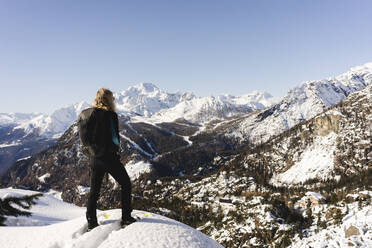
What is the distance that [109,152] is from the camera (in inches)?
254

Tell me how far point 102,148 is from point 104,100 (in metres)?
1.40

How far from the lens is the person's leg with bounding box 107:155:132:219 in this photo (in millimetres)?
6564

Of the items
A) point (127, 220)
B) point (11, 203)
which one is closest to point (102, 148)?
point (127, 220)

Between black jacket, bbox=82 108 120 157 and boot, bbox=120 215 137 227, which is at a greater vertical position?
black jacket, bbox=82 108 120 157

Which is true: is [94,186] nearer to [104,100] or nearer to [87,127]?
[87,127]

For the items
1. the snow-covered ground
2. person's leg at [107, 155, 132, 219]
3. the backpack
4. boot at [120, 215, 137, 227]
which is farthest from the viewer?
boot at [120, 215, 137, 227]

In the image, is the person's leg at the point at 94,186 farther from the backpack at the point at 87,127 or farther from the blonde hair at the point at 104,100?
the blonde hair at the point at 104,100

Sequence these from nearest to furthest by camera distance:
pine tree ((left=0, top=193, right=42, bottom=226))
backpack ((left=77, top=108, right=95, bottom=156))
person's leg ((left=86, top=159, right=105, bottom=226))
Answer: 1. backpack ((left=77, top=108, right=95, bottom=156))
2. person's leg ((left=86, top=159, right=105, bottom=226))
3. pine tree ((left=0, top=193, right=42, bottom=226))

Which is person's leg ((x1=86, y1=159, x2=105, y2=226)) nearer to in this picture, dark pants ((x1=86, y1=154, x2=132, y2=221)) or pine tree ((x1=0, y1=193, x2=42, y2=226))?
dark pants ((x1=86, y1=154, x2=132, y2=221))

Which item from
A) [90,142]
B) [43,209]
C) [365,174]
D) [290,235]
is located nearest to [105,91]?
[90,142]

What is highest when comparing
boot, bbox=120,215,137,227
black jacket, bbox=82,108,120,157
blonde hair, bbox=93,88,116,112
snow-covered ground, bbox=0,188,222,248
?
blonde hair, bbox=93,88,116,112

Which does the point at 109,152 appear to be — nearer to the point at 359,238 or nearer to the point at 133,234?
the point at 133,234

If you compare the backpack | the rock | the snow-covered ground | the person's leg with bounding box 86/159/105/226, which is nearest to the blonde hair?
the backpack

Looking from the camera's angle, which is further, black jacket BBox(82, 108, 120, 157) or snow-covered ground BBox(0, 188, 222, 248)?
black jacket BBox(82, 108, 120, 157)
